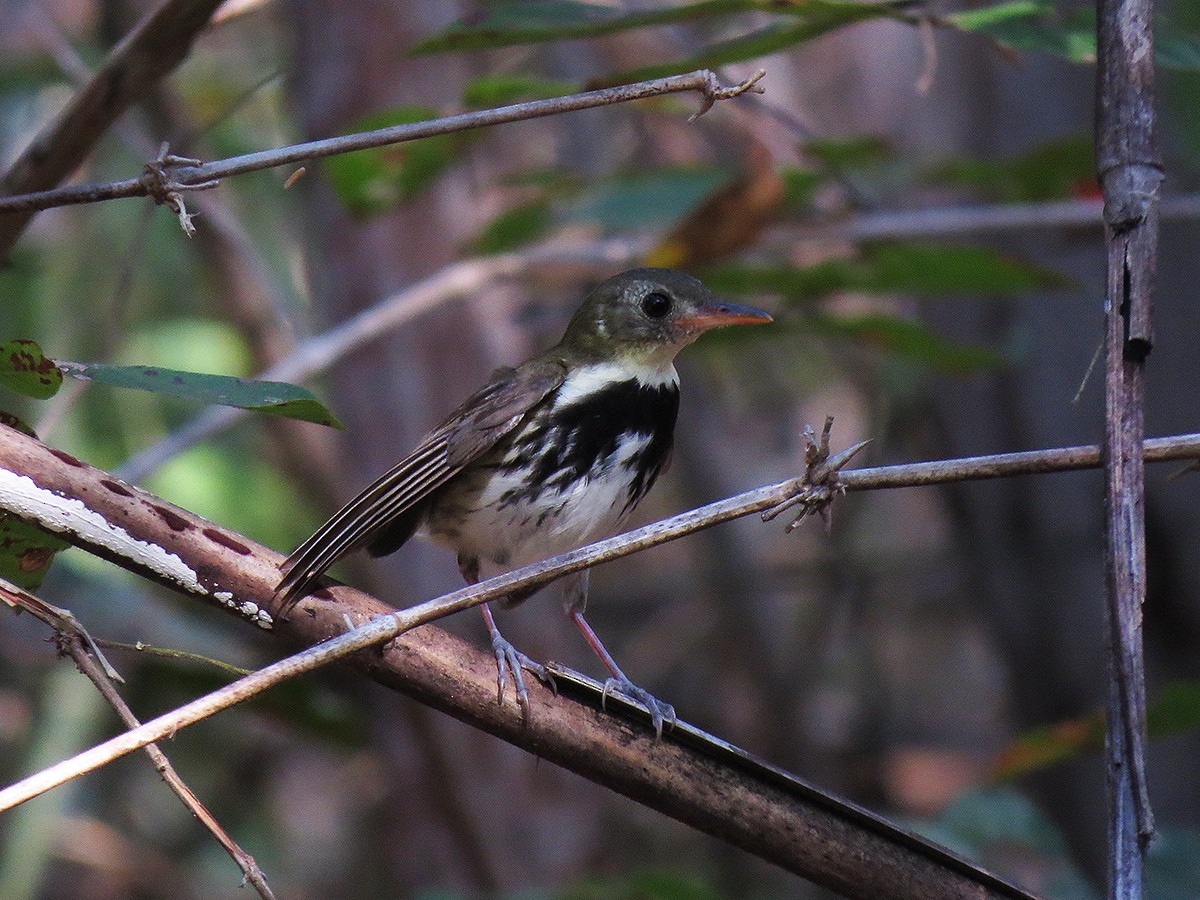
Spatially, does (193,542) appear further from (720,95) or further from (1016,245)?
(1016,245)

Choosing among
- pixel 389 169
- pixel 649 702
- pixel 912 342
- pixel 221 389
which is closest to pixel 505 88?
pixel 389 169

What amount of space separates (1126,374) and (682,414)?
5.22 metres

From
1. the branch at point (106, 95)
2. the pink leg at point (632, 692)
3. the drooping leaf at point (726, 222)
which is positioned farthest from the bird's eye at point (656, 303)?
the branch at point (106, 95)

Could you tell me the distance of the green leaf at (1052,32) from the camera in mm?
2379

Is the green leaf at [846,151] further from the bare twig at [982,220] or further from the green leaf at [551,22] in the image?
the green leaf at [551,22]

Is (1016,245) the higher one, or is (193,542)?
(1016,245)

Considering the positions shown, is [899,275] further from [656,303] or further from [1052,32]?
[1052,32]

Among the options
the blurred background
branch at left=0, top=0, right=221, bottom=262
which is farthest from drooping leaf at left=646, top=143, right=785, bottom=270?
→ branch at left=0, top=0, right=221, bottom=262

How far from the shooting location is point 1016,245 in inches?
206

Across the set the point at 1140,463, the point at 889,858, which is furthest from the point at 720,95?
the point at 889,858

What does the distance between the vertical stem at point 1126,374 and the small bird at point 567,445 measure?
1.30 m

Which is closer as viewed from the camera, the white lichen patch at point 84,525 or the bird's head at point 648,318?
the white lichen patch at point 84,525

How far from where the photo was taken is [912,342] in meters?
4.26

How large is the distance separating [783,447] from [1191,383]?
420 cm
